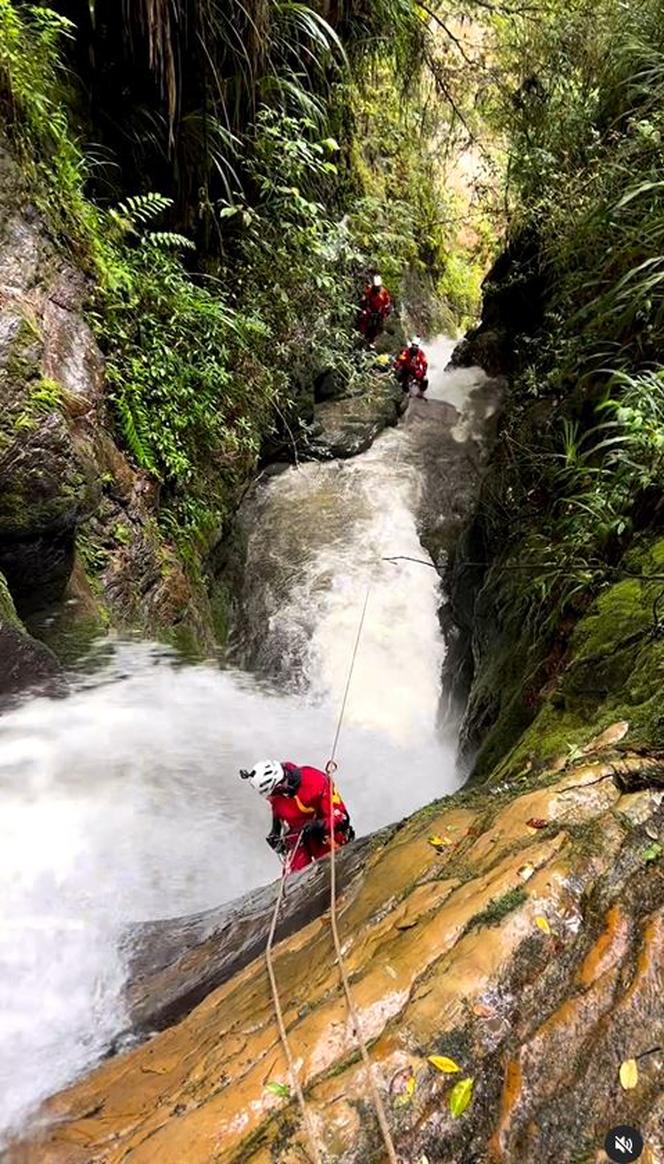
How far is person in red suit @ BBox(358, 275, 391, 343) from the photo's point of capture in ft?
41.0

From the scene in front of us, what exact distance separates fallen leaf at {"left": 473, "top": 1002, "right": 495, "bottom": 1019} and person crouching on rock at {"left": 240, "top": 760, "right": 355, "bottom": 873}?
195 centimetres

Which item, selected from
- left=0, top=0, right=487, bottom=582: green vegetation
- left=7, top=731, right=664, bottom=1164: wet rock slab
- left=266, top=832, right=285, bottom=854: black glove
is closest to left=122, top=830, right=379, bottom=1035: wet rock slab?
left=7, top=731, right=664, bottom=1164: wet rock slab

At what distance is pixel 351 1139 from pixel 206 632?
5.95 m

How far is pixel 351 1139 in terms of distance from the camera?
4.63ft

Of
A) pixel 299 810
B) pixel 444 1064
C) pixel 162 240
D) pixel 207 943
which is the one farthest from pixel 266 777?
pixel 162 240

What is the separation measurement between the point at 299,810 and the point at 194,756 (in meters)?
1.33

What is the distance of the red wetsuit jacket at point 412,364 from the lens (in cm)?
1305

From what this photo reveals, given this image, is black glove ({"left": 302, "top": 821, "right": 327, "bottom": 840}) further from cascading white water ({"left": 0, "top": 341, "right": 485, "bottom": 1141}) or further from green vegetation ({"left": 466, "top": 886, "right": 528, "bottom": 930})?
green vegetation ({"left": 466, "top": 886, "right": 528, "bottom": 930})

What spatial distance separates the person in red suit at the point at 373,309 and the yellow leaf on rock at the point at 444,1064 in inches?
494

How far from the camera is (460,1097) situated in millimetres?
1449

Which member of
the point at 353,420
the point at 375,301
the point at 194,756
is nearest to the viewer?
the point at 194,756

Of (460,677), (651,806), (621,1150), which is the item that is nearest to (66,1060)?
(621,1150)

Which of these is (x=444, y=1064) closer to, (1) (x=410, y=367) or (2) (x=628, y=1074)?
(2) (x=628, y=1074)

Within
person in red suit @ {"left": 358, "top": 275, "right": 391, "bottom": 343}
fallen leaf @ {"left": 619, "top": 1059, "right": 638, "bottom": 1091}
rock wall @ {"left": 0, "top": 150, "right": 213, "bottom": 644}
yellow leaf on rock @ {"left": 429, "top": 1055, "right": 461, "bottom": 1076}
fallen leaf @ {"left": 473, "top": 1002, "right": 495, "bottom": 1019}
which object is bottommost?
yellow leaf on rock @ {"left": 429, "top": 1055, "right": 461, "bottom": 1076}
